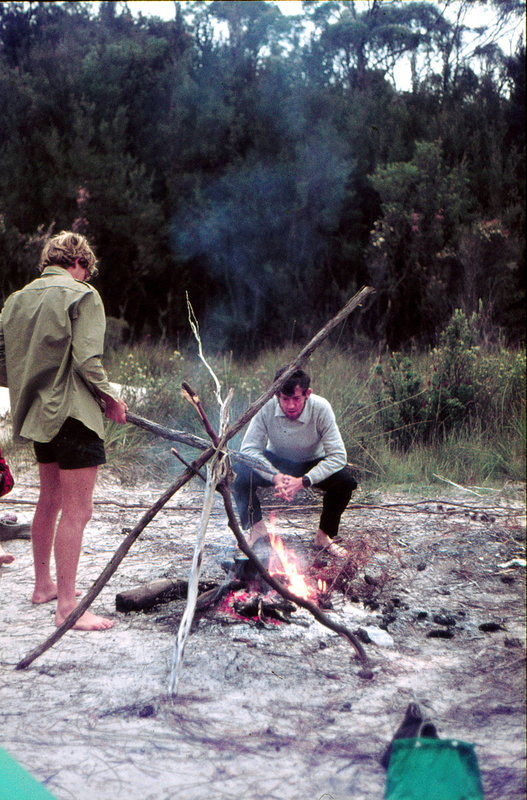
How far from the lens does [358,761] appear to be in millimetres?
2670

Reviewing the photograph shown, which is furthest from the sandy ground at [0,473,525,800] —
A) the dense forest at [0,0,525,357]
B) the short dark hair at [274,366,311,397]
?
the dense forest at [0,0,525,357]

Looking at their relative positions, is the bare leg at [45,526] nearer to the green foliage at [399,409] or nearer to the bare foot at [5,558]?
the bare foot at [5,558]

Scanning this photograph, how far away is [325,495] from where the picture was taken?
4949 mm

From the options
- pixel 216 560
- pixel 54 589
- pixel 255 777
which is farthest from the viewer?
pixel 216 560

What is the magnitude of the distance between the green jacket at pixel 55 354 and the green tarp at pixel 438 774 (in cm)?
177

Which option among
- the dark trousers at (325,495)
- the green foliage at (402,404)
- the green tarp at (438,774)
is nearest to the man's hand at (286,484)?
the dark trousers at (325,495)

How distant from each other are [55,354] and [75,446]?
1.27ft

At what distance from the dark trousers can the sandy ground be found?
221 millimetres

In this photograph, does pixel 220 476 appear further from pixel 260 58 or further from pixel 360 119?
pixel 260 58

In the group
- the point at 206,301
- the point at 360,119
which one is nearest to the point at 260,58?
the point at 360,119

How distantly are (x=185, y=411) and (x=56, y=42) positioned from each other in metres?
7.19

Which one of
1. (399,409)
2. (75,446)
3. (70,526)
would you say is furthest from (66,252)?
(399,409)

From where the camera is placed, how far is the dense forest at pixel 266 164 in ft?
35.1

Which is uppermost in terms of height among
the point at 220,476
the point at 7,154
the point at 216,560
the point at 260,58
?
the point at 260,58
